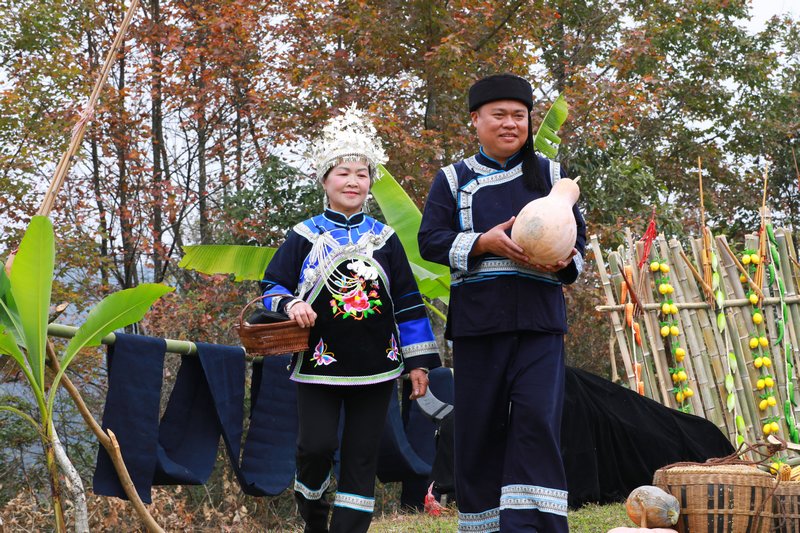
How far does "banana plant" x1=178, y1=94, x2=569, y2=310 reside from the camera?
684 cm

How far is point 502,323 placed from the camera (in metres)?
3.41

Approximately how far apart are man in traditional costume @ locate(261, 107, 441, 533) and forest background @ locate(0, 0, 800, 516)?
4801mm

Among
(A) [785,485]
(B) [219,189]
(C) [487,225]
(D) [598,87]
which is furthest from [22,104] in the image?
(A) [785,485]

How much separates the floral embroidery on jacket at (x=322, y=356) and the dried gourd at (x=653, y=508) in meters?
1.48

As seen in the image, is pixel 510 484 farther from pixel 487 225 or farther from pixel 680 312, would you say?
pixel 680 312

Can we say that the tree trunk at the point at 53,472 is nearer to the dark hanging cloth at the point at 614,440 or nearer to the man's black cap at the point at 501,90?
the man's black cap at the point at 501,90

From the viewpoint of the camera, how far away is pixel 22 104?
10469mm

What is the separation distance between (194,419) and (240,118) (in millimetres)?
7583

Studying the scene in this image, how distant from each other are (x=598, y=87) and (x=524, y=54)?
1040 millimetres

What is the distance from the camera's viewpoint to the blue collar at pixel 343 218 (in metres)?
4.11

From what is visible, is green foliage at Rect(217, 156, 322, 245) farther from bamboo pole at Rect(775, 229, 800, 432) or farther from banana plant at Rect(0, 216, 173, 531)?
banana plant at Rect(0, 216, 173, 531)

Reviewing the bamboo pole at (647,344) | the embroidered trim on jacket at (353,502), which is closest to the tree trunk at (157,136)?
the bamboo pole at (647,344)

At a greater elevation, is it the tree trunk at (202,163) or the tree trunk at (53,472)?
the tree trunk at (202,163)

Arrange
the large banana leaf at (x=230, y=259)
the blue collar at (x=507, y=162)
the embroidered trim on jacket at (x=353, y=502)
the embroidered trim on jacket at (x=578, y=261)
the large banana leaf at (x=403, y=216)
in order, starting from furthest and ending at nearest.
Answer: the large banana leaf at (x=403, y=216) → the large banana leaf at (x=230, y=259) → the embroidered trim on jacket at (x=353, y=502) → the blue collar at (x=507, y=162) → the embroidered trim on jacket at (x=578, y=261)
